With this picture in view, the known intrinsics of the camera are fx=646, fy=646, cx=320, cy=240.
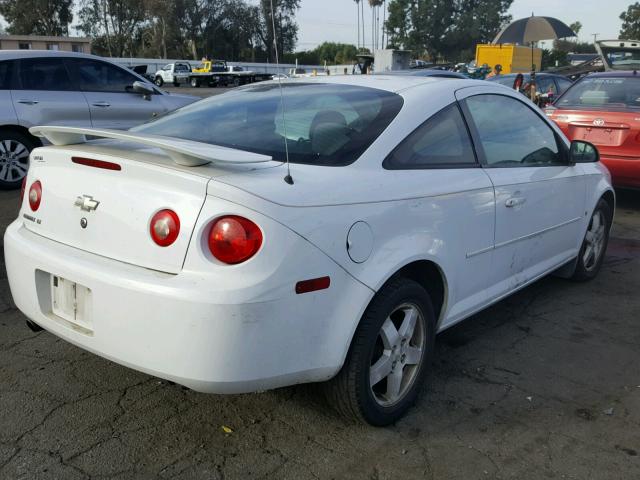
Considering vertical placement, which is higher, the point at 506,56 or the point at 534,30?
the point at 506,56

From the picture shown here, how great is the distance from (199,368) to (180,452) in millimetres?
545

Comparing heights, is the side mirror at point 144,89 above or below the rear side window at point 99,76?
below

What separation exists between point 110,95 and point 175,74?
42.7m

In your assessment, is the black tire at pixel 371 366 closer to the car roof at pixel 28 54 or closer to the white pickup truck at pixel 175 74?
the car roof at pixel 28 54

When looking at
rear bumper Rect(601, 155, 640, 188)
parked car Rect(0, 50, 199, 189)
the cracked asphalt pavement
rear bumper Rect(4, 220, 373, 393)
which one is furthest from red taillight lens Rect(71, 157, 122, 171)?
rear bumper Rect(601, 155, 640, 188)

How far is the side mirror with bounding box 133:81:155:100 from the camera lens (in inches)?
312

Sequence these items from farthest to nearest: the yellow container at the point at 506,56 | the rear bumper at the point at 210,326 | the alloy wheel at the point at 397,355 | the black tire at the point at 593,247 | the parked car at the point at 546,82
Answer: the yellow container at the point at 506,56
the parked car at the point at 546,82
the black tire at the point at 593,247
the alloy wheel at the point at 397,355
the rear bumper at the point at 210,326

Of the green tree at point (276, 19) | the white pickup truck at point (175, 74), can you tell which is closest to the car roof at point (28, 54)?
the green tree at point (276, 19)

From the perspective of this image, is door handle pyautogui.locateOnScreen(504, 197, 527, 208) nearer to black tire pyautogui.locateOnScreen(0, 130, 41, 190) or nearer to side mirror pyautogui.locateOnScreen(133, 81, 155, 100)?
side mirror pyautogui.locateOnScreen(133, 81, 155, 100)

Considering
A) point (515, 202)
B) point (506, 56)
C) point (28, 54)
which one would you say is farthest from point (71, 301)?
point (506, 56)

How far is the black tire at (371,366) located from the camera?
2.63 meters

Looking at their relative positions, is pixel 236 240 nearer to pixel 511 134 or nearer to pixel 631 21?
pixel 511 134

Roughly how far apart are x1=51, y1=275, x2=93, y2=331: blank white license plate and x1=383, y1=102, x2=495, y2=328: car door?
4.47 feet

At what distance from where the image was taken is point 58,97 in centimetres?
773
